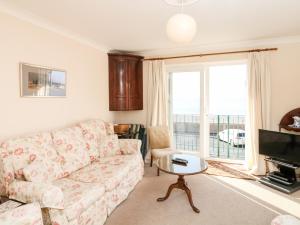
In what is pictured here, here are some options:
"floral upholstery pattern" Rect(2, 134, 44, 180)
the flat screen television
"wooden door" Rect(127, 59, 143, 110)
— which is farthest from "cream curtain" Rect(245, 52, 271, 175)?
"floral upholstery pattern" Rect(2, 134, 44, 180)

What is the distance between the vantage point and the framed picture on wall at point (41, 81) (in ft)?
8.25

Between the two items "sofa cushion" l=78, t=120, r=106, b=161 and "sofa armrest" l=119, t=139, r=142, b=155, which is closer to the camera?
"sofa cushion" l=78, t=120, r=106, b=161

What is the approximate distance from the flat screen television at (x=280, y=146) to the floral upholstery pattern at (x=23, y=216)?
10.5 feet

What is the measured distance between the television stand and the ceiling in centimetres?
204

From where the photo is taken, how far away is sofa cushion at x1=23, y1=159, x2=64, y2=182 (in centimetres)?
197

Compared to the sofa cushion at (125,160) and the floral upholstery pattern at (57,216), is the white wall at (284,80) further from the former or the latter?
the floral upholstery pattern at (57,216)

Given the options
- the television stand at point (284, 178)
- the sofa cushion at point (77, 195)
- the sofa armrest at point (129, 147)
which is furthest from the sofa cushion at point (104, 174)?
the television stand at point (284, 178)

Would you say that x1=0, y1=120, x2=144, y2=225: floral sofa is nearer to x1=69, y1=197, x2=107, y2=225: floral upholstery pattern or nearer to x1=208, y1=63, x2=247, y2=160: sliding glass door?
x1=69, y1=197, x2=107, y2=225: floral upholstery pattern

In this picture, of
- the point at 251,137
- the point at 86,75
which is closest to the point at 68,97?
the point at 86,75

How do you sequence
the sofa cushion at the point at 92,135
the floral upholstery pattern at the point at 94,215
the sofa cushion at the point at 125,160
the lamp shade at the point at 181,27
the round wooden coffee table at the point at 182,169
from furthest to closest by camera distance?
the sofa cushion at the point at 92,135
the sofa cushion at the point at 125,160
the round wooden coffee table at the point at 182,169
the floral upholstery pattern at the point at 94,215
the lamp shade at the point at 181,27

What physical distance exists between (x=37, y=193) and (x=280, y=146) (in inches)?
128

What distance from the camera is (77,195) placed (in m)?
1.96

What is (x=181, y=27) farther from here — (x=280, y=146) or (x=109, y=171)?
(x=280, y=146)

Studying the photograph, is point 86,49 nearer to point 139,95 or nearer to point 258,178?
point 139,95
